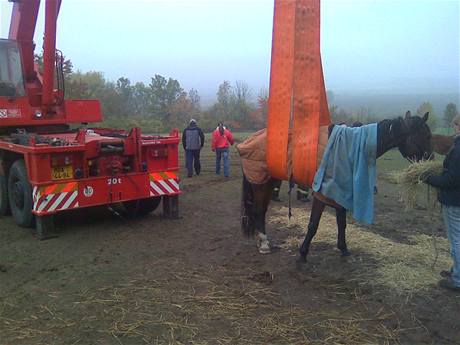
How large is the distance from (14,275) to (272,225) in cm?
378

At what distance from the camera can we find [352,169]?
4.77 meters

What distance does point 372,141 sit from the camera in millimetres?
4688

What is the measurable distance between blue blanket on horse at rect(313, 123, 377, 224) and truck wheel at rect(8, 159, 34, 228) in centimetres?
446

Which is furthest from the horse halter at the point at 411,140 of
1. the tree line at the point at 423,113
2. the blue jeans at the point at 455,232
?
the tree line at the point at 423,113

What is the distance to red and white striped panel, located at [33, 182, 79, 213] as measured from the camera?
20.9 feet

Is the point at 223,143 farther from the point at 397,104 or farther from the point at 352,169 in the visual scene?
the point at 397,104

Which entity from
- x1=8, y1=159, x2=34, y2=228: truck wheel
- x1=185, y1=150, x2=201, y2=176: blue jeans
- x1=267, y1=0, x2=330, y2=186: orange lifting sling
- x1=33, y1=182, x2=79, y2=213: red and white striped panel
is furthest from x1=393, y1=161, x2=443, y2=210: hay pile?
x1=185, y1=150, x2=201, y2=176: blue jeans

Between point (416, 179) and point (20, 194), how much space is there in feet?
18.6

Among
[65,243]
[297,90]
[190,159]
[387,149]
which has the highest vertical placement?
[297,90]

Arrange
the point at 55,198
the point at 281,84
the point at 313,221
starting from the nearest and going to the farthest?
1. the point at 281,84
2. the point at 313,221
3. the point at 55,198

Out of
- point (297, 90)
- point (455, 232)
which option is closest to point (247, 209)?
point (297, 90)

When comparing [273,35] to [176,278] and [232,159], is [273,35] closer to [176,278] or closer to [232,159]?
[176,278]

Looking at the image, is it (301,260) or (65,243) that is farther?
(65,243)

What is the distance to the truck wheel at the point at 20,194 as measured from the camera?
22.2ft
